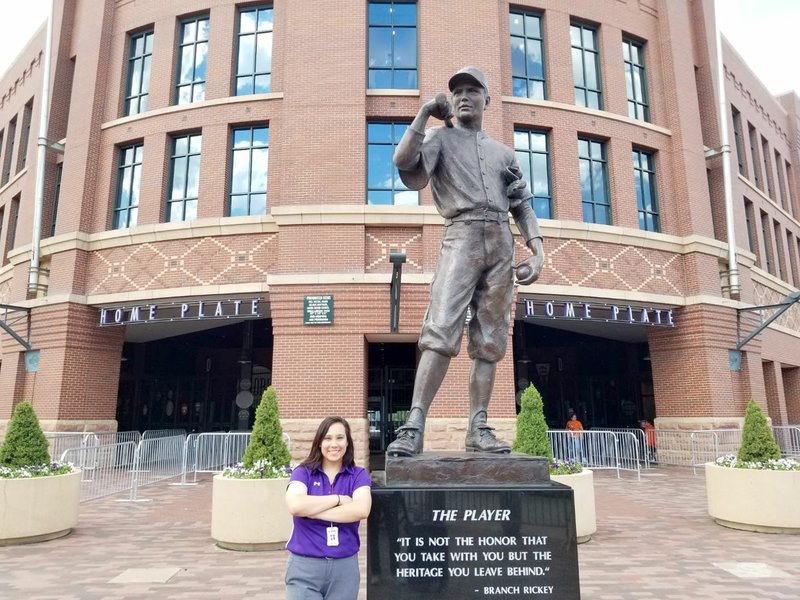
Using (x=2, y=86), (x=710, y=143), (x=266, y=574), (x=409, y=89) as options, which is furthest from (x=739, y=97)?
(x=2, y=86)

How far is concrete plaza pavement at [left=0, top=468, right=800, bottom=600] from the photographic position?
5484mm

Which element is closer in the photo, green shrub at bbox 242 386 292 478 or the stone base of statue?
the stone base of statue

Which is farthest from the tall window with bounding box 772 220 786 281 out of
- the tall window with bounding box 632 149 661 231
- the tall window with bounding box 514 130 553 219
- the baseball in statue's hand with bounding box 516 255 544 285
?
the baseball in statue's hand with bounding box 516 255 544 285

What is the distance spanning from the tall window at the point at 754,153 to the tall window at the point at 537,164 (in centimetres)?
1242

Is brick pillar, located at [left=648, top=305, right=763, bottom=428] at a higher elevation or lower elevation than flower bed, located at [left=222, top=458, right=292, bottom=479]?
higher

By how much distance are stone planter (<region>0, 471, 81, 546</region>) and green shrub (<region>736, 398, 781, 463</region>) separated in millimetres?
9595

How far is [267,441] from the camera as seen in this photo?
25.6ft

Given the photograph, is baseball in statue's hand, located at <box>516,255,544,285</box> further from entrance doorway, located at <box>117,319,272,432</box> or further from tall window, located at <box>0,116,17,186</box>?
tall window, located at <box>0,116,17,186</box>

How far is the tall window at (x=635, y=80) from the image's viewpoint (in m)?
18.7

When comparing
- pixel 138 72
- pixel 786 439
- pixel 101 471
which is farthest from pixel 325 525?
pixel 786 439

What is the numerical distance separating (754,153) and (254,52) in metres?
20.4

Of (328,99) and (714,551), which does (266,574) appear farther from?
(328,99)

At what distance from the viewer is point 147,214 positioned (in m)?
16.4

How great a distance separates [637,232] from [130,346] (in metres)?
19.2
